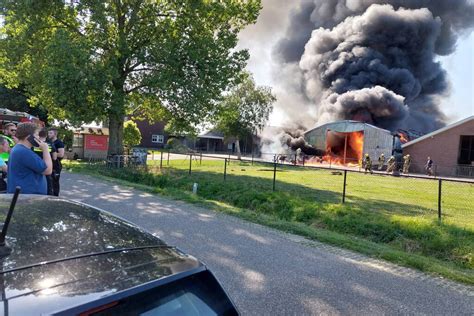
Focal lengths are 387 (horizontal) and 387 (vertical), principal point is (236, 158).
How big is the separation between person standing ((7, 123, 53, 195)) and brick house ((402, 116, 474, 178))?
32.9m

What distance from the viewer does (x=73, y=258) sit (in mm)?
1676

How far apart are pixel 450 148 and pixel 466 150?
4.37 ft

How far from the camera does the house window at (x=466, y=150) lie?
3291 cm

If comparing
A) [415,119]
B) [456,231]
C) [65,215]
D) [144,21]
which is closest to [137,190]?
[456,231]

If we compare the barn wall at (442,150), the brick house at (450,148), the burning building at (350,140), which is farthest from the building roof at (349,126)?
the brick house at (450,148)

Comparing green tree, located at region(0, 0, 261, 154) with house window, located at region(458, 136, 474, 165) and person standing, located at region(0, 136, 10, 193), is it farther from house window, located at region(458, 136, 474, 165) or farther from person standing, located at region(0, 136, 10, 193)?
house window, located at region(458, 136, 474, 165)

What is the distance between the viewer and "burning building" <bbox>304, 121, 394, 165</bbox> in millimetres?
38688

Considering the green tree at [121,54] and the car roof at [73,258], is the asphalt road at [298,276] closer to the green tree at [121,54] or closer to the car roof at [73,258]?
the car roof at [73,258]

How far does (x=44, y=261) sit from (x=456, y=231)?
307 inches

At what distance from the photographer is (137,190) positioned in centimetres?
1209

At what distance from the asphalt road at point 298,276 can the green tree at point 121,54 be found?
12090 mm

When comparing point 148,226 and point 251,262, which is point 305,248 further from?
point 148,226

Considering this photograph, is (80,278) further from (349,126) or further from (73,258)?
(349,126)

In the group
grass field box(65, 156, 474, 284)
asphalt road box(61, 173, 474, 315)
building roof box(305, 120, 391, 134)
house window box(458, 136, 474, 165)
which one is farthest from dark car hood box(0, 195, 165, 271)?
building roof box(305, 120, 391, 134)
